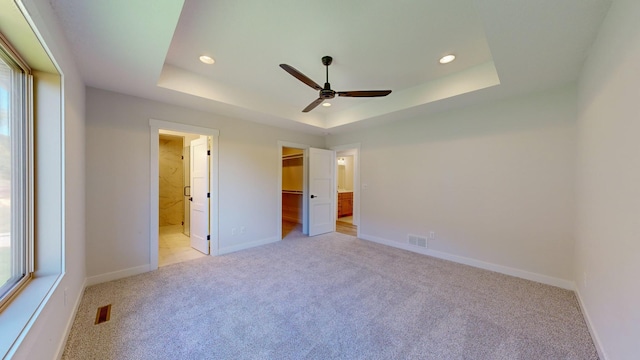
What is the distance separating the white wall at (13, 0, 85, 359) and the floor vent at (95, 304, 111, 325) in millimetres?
180

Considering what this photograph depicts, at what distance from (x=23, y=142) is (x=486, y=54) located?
165 inches

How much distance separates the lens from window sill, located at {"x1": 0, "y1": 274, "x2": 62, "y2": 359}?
3.52ft

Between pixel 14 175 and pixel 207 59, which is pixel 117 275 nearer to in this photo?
pixel 14 175

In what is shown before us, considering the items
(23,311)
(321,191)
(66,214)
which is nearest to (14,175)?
(66,214)

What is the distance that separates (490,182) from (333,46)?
2860 millimetres

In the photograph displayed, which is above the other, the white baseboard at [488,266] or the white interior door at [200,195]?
the white interior door at [200,195]

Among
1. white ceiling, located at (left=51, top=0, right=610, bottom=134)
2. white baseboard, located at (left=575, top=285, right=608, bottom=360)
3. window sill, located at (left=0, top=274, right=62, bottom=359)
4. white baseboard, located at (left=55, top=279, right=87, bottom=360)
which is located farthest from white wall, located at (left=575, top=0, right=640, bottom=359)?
white baseboard, located at (left=55, top=279, right=87, bottom=360)

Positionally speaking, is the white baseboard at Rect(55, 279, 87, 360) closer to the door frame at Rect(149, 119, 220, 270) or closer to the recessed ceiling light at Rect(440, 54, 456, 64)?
the door frame at Rect(149, 119, 220, 270)

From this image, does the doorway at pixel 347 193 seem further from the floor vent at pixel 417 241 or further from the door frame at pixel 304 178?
the floor vent at pixel 417 241

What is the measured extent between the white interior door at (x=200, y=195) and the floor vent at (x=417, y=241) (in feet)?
11.7

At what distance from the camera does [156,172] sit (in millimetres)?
3211

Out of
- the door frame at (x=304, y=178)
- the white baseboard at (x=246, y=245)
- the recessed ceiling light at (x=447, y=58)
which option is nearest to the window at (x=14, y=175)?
the white baseboard at (x=246, y=245)

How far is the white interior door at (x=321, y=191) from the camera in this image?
5141mm

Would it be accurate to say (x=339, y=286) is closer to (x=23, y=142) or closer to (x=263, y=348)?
(x=263, y=348)
